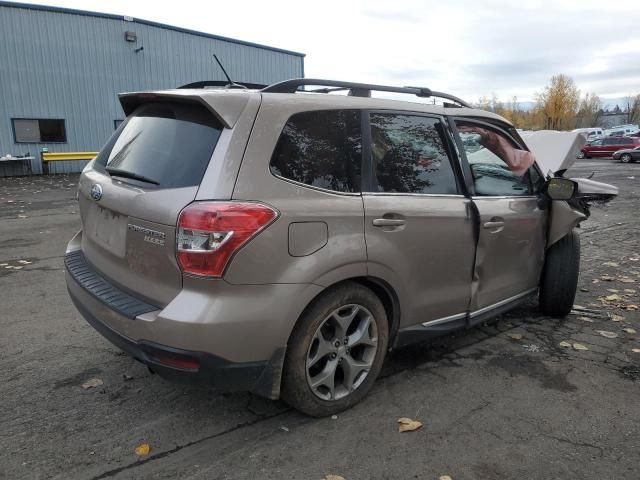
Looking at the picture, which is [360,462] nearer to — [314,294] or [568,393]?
[314,294]

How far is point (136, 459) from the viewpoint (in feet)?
8.37

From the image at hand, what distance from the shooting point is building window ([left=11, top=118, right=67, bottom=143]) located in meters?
20.6

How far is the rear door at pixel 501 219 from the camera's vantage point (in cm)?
358

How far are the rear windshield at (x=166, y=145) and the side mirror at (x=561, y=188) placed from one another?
2.88m

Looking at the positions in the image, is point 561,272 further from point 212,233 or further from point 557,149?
point 212,233

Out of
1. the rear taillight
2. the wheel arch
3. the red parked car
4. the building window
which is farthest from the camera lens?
the red parked car

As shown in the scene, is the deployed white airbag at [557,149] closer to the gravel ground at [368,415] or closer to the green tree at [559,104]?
the gravel ground at [368,415]

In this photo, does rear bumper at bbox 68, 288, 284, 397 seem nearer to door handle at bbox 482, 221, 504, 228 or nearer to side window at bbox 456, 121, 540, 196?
door handle at bbox 482, 221, 504, 228

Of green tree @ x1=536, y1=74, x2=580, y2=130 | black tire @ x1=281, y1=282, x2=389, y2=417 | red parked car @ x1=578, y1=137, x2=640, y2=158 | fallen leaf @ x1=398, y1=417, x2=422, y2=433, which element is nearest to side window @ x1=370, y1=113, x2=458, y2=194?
black tire @ x1=281, y1=282, x2=389, y2=417

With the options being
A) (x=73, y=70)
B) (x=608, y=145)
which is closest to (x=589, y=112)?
(x=608, y=145)

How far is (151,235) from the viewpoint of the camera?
8.27 ft

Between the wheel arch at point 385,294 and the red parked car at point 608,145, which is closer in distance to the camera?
the wheel arch at point 385,294

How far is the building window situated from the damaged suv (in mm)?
20545

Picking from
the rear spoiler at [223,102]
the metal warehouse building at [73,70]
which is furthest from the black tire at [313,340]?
the metal warehouse building at [73,70]
